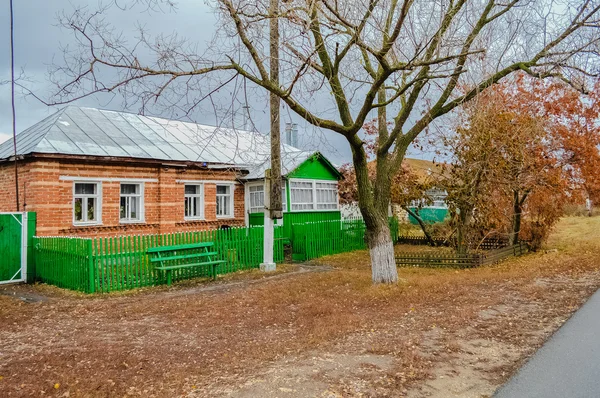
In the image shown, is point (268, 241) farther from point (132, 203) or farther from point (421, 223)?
point (421, 223)

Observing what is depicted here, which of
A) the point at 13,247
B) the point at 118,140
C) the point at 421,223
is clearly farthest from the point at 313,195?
the point at 13,247

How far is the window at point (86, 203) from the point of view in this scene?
14969 millimetres

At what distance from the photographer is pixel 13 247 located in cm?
1227

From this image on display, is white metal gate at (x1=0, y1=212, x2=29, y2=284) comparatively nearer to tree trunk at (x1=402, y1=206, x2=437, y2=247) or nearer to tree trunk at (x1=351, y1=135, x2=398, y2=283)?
tree trunk at (x1=351, y1=135, x2=398, y2=283)

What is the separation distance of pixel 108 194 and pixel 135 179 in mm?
1116

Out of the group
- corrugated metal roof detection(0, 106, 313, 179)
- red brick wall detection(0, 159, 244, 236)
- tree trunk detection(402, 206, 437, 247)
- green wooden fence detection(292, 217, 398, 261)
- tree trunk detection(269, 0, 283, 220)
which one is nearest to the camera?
tree trunk detection(269, 0, 283, 220)

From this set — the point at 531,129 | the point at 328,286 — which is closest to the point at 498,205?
the point at 531,129

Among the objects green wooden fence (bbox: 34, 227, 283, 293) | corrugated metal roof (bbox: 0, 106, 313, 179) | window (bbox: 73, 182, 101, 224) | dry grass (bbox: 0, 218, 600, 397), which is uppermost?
corrugated metal roof (bbox: 0, 106, 313, 179)

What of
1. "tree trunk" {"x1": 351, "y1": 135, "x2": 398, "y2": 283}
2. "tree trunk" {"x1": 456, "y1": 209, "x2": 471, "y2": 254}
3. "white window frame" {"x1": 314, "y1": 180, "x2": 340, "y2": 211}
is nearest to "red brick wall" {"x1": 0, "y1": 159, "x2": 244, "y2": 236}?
"white window frame" {"x1": 314, "y1": 180, "x2": 340, "y2": 211}

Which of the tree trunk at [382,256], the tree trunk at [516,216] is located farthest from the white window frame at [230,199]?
the tree trunk at [516,216]

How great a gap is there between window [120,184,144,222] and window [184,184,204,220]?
6.57 feet

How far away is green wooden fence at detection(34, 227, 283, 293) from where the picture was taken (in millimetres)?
10602

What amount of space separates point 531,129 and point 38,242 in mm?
14958

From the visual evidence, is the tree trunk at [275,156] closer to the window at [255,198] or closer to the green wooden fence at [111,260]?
the green wooden fence at [111,260]
